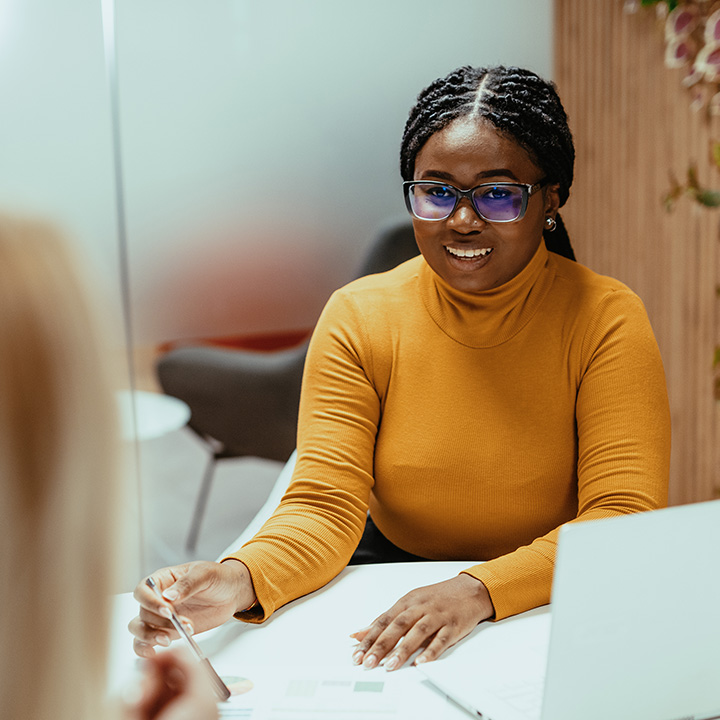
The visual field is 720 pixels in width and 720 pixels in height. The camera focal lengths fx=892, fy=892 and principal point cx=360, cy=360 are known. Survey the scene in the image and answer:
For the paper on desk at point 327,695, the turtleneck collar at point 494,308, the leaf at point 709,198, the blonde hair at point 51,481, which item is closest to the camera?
the blonde hair at point 51,481

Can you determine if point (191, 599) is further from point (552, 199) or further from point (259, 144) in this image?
point (259, 144)

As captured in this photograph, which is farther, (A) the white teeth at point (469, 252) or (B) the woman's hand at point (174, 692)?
(A) the white teeth at point (469, 252)

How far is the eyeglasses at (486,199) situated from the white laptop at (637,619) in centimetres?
67

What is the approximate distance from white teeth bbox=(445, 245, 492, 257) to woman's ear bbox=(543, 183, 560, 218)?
14 cm

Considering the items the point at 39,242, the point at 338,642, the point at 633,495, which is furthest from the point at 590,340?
the point at 39,242

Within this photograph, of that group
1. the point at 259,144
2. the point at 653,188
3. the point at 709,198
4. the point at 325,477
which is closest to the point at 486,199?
the point at 325,477

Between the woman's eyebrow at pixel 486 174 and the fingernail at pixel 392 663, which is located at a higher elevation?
the woman's eyebrow at pixel 486 174

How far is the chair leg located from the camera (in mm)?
2580

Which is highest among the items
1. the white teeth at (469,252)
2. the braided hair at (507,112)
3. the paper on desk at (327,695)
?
the braided hair at (507,112)

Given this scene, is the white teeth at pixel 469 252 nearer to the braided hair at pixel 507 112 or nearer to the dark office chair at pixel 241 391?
the braided hair at pixel 507 112

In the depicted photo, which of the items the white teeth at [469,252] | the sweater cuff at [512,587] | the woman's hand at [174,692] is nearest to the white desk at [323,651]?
the sweater cuff at [512,587]

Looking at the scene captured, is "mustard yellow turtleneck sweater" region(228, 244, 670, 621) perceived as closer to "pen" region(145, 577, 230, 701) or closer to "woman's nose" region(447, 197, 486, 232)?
"woman's nose" region(447, 197, 486, 232)

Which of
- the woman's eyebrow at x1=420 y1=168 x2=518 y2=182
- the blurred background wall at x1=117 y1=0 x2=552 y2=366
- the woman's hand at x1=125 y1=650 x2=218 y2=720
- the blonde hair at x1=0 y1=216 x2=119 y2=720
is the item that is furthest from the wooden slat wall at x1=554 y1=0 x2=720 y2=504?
the blonde hair at x1=0 y1=216 x2=119 y2=720

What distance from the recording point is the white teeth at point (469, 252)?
134cm
